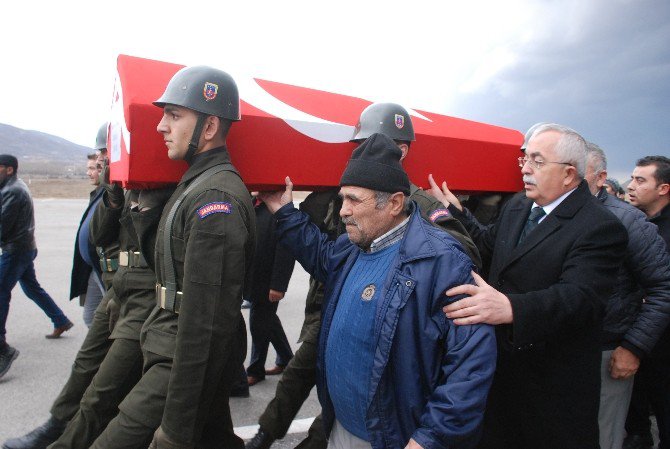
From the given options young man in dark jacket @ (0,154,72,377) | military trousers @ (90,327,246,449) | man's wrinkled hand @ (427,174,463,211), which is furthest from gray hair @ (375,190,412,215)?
young man in dark jacket @ (0,154,72,377)

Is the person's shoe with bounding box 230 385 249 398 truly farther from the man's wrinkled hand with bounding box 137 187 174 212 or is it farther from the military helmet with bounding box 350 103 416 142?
the military helmet with bounding box 350 103 416 142

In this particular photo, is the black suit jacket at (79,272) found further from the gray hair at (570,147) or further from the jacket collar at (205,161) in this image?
the gray hair at (570,147)

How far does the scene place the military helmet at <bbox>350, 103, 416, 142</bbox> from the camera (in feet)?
9.73

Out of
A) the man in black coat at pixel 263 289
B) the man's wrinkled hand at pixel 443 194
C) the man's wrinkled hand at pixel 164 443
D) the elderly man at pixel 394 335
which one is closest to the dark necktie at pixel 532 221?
the man's wrinkled hand at pixel 443 194

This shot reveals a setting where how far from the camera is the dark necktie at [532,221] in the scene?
99.8 inches

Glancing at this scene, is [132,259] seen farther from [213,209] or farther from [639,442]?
[639,442]

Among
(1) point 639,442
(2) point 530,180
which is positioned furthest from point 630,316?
(1) point 639,442

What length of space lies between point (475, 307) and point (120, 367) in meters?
1.82

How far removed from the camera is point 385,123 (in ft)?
9.75

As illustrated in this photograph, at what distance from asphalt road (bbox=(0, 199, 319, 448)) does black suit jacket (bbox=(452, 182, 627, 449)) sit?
1735 millimetres

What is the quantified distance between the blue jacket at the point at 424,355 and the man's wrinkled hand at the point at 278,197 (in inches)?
36.6

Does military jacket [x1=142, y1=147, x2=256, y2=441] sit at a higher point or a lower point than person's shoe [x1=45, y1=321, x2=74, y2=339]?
higher

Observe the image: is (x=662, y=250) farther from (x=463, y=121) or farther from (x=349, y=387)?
(x=349, y=387)

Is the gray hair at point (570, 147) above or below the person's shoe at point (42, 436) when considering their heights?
above
